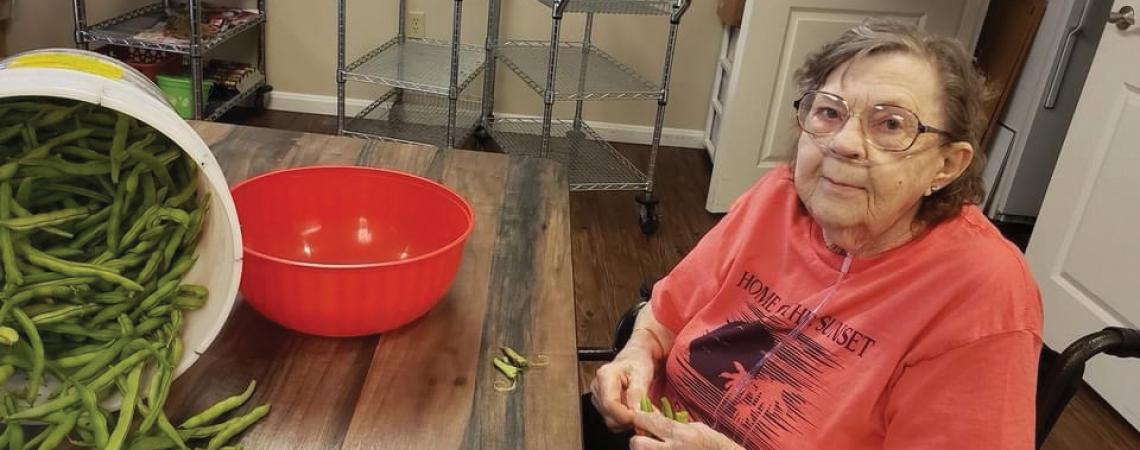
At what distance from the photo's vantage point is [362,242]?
3.96 feet

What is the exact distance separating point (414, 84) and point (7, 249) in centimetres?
242

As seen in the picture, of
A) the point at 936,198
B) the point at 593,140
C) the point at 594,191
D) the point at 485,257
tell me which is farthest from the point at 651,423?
the point at 593,140

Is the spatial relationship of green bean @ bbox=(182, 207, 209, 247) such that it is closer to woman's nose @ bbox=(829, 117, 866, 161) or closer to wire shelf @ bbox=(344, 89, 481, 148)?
woman's nose @ bbox=(829, 117, 866, 161)

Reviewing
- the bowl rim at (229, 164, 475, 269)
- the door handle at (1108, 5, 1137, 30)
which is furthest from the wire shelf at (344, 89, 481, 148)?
the bowl rim at (229, 164, 475, 269)

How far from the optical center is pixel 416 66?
3395mm

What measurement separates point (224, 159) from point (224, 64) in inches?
100

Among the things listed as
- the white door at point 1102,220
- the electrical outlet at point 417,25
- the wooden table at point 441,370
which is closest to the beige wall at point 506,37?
the electrical outlet at point 417,25

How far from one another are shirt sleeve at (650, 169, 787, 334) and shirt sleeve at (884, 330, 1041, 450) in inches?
14.3

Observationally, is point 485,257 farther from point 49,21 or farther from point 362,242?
point 49,21

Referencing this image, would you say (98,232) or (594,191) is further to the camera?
(594,191)

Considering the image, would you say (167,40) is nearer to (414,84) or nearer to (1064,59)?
(414,84)

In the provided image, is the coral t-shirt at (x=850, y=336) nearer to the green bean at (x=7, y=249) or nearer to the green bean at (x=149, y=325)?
the green bean at (x=149, y=325)

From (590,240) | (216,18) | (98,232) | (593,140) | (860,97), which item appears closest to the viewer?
(98,232)

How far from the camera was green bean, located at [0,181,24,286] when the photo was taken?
2.63 ft
